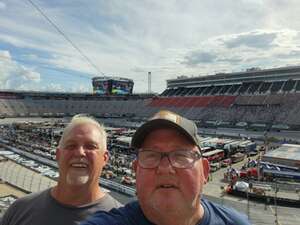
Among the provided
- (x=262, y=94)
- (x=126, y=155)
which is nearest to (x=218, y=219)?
(x=126, y=155)

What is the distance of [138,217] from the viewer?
1.68 m

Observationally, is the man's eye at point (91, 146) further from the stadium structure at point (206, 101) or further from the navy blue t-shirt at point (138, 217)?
the stadium structure at point (206, 101)

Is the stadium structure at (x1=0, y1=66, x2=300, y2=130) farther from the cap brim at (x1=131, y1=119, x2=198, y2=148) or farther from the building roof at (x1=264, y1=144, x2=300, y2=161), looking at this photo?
the cap brim at (x1=131, y1=119, x2=198, y2=148)

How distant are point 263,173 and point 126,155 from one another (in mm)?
15048

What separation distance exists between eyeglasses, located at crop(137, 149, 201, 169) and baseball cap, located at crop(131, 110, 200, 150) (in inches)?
2.9

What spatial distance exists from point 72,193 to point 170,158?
128 centimetres

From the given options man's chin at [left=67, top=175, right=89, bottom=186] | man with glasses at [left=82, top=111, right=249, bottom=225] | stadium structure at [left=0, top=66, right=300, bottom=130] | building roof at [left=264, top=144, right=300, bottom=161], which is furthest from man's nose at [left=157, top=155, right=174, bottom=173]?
stadium structure at [left=0, top=66, right=300, bottom=130]

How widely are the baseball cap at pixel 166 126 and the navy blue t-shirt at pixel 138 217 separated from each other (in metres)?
0.37

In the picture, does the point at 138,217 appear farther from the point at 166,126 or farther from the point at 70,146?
the point at 70,146

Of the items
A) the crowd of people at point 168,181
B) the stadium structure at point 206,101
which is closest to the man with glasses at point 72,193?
the crowd of people at point 168,181

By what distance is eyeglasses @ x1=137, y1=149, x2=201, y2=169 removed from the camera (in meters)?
1.67

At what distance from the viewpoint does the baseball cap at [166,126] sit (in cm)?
172

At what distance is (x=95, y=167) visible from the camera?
271 cm

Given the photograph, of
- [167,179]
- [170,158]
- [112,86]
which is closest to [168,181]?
[167,179]
